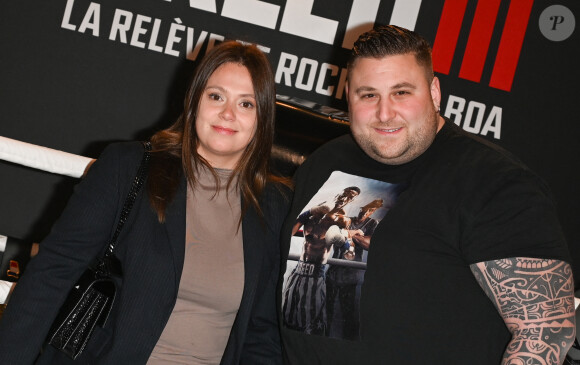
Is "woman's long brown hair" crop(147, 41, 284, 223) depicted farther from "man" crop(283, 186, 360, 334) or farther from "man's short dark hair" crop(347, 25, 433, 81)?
"man's short dark hair" crop(347, 25, 433, 81)

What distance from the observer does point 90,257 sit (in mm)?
1700

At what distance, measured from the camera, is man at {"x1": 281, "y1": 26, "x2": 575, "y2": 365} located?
1473mm

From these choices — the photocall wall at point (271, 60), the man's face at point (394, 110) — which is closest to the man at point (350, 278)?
the man's face at point (394, 110)

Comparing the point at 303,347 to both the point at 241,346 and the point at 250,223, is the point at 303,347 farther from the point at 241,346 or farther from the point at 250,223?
the point at 250,223

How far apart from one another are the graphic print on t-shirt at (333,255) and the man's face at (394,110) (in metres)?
0.11

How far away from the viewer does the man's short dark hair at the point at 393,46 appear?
5.98 feet

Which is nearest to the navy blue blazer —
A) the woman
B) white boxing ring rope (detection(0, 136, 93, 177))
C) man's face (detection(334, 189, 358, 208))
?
the woman

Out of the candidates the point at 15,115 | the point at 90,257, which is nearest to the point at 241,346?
the point at 90,257

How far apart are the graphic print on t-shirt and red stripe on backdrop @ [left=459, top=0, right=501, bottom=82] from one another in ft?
7.22

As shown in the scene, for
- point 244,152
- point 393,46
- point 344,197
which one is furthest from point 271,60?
point 344,197

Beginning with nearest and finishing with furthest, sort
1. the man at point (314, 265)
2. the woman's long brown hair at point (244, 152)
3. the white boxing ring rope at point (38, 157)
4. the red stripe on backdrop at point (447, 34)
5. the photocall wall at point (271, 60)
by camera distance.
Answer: the man at point (314, 265) → the woman's long brown hair at point (244, 152) → the white boxing ring rope at point (38, 157) → the photocall wall at point (271, 60) → the red stripe on backdrop at point (447, 34)

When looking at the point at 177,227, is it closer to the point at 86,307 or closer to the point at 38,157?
the point at 86,307

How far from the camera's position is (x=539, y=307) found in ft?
4.80

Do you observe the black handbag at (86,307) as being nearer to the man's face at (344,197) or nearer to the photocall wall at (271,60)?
the man's face at (344,197)
